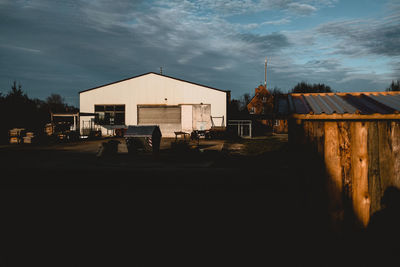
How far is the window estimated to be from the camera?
26.1 meters

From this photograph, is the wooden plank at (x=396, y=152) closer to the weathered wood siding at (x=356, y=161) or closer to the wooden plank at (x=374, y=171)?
the weathered wood siding at (x=356, y=161)

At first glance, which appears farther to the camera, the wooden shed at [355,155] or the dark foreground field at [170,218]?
the dark foreground field at [170,218]

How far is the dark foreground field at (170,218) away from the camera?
231 cm

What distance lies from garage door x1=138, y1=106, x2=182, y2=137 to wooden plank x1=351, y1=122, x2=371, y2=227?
23401 mm

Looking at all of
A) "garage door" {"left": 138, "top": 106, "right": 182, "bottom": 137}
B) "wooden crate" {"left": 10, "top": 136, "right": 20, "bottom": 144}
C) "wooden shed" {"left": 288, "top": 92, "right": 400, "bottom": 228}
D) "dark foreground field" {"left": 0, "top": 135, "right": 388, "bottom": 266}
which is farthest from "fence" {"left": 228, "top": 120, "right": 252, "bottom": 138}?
"wooden shed" {"left": 288, "top": 92, "right": 400, "bottom": 228}

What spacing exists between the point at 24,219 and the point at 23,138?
64.7 feet

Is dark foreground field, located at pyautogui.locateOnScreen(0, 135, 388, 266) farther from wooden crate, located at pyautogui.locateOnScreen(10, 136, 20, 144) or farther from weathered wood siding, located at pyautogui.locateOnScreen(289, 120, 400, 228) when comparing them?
wooden crate, located at pyautogui.locateOnScreen(10, 136, 20, 144)

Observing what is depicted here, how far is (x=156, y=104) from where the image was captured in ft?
83.7

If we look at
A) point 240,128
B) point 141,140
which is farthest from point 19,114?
point 240,128

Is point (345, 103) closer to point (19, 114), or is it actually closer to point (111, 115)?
point (111, 115)

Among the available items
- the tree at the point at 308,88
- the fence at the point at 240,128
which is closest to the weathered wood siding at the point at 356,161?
the fence at the point at 240,128

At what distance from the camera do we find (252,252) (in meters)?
2.66

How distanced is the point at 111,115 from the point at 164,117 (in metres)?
5.61

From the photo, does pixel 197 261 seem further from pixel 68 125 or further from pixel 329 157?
pixel 68 125
